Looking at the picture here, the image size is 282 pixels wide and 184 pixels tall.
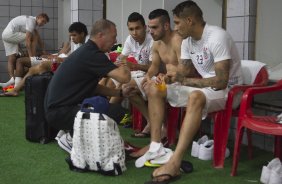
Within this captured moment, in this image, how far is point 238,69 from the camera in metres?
3.00

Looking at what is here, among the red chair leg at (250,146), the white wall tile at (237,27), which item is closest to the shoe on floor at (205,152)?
the red chair leg at (250,146)

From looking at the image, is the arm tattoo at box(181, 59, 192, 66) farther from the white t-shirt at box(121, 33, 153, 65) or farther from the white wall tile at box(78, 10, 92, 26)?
the white wall tile at box(78, 10, 92, 26)

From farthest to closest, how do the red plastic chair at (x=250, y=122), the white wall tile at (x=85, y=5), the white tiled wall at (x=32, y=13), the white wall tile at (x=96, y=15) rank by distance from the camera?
the white tiled wall at (x=32, y=13)
the white wall tile at (x=96, y=15)
the white wall tile at (x=85, y=5)
the red plastic chair at (x=250, y=122)

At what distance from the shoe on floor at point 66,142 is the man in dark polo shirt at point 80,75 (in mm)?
151

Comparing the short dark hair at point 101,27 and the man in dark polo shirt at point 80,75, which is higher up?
the short dark hair at point 101,27

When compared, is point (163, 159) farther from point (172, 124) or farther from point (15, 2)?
point (15, 2)

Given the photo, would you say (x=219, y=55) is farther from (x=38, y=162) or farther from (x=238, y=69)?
(x=38, y=162)

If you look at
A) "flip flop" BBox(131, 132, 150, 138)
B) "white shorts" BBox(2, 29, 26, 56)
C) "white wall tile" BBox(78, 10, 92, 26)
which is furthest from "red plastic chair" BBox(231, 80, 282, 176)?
"white shorts" BBox(2, 29, 26, 56)

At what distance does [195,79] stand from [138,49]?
1333 mm

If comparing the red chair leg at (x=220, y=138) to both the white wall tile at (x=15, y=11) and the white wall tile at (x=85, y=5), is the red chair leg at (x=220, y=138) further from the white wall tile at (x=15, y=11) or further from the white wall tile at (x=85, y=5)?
the white wall tile at (x=15, y=11)

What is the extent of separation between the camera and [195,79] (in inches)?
111

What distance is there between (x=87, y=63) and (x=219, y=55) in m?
0.90

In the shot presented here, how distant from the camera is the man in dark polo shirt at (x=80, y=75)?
2.88 meters

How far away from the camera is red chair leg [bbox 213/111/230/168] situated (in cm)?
283
